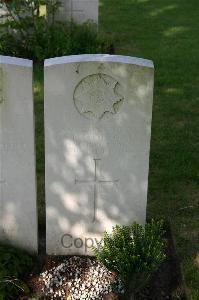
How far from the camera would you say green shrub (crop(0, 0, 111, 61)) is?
7793 mm

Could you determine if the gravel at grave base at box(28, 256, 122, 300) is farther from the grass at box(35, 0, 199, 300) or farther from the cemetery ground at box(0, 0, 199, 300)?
the grass at box(35, 0, 199, 300)

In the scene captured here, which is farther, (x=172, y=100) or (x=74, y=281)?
(x=172, y=100)

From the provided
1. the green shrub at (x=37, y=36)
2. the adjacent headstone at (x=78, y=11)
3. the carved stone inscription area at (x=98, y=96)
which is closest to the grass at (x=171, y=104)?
the green shrub at (x=37, y=36)

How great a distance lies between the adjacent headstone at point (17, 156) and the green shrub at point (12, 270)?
5.5 inches

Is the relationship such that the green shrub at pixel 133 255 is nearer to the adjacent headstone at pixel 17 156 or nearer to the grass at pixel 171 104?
the grass at pixel 171 104

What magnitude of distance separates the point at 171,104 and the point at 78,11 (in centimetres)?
240

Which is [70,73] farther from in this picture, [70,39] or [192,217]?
[70,39]

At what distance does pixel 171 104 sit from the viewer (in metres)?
6.98

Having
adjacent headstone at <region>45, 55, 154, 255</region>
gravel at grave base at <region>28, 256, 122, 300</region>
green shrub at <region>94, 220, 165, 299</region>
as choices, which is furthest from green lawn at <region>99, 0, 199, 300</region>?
adjacent headstone at <region>45, 55, 154, 255</region>

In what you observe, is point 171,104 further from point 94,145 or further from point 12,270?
point 12,270

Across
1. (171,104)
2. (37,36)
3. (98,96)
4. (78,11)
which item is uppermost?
(78,11)

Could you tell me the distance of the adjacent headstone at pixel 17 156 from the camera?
364 cm

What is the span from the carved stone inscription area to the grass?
4.16 ft

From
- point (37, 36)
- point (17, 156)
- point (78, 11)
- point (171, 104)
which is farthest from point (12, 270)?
point (78, 11)
